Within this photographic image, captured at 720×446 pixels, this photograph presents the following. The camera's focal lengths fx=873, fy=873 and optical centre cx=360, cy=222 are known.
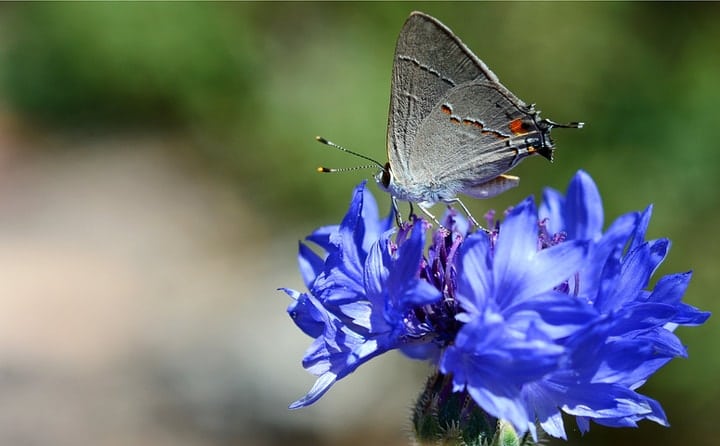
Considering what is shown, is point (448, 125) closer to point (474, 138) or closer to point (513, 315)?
point (474, 138)

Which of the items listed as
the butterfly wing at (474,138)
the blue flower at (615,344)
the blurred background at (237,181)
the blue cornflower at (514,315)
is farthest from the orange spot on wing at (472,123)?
the blurred background at (237,181)

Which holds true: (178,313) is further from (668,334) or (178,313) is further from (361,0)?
(668,334)

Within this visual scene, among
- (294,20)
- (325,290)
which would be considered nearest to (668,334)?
(325,290)

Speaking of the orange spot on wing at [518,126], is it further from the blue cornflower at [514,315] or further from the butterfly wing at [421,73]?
the blue cornflower at [514,315]

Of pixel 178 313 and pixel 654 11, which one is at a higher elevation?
pixel 654 11

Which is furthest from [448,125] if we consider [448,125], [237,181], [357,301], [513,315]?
[237,181]

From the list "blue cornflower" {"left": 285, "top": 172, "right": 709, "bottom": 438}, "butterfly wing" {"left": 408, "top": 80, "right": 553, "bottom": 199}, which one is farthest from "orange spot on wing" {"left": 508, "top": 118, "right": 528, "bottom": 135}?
"blue cornflower" {"left": 285, "top": 172, "right": 709, "bottom": 438}
